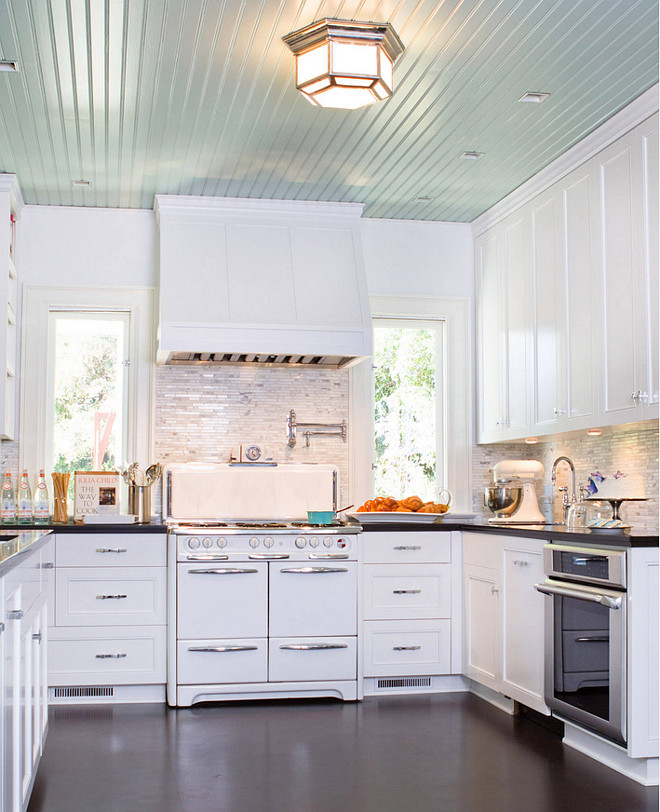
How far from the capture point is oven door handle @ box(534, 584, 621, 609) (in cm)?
332

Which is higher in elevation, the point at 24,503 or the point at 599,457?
the point at 599,457

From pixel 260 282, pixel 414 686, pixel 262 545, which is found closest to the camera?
pixel 262 545

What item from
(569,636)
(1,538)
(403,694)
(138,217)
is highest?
(138,217)

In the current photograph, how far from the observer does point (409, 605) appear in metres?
4.93

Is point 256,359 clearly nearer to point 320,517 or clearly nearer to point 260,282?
point 260,282

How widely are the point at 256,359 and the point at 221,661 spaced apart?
1749mm

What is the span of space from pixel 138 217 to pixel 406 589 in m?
2.69

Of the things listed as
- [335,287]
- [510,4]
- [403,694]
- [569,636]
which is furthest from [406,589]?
[510,4]

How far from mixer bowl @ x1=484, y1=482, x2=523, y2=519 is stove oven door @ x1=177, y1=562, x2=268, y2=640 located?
4.83 ft

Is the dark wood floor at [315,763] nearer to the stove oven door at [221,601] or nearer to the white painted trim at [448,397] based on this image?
the stove oven door at [221,601]

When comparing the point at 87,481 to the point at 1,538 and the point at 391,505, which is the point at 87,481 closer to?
the point at 1,538

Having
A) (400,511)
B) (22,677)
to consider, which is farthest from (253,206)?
(22,677)

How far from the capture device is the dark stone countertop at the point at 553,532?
129 inches

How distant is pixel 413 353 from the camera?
5859mm
